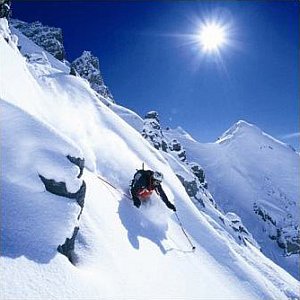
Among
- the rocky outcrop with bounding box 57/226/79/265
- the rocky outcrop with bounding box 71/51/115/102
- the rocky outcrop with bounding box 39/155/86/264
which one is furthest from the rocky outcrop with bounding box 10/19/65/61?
the rocky outcrop with bounding box 57/226/79/265

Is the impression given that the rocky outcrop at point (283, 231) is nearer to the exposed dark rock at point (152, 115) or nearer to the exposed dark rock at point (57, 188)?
the exposed dark rock at point (152, 115)

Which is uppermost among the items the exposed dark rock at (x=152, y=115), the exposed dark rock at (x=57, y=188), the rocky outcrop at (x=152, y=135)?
the exposed dark rock at (x=152, y=115)

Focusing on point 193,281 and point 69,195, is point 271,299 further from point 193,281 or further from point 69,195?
point 69,195

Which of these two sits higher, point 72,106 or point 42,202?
point 72,106

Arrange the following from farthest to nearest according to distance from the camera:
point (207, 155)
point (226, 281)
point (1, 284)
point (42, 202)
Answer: point (207, 155) < point (226, 281) < point (42, 202) < point (1, 284)

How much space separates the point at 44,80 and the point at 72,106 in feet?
17.0

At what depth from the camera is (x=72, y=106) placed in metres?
24.0

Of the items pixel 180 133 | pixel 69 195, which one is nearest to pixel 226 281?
pixel 69 195

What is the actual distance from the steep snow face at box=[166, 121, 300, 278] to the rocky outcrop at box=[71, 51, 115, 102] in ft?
221

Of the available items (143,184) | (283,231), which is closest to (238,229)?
(143,184)

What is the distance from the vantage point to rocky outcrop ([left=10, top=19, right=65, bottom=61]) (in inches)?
3537

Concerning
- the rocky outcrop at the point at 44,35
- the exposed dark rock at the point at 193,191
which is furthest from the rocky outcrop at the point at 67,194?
the rocky outcrop at the point at 44,35

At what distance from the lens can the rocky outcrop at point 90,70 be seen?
318ft

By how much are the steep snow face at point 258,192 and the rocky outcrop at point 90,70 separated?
67.2 meters
